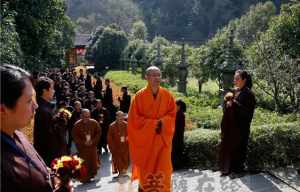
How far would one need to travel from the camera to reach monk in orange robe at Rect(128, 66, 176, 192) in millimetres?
7109

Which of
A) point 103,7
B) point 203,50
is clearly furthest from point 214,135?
point 103,7

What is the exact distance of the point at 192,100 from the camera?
2084 centimetres

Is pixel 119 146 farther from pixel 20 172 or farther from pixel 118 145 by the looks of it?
pixel 20 172

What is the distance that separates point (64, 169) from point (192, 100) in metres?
17.0

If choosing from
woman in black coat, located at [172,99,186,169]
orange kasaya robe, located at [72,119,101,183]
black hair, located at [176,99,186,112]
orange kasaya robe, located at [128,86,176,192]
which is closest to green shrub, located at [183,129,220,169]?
woman in black coat, located at [172,99,186,169]

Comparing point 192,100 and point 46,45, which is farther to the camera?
point 46,45

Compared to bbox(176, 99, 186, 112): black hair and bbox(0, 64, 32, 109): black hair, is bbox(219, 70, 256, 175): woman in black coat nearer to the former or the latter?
bbox(176, 99, 186, 112): black hair

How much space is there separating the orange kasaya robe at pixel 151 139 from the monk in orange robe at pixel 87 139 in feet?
7.99

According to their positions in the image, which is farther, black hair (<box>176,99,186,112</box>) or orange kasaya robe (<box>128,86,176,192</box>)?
black hair (<box>176,99,186,112</box>)

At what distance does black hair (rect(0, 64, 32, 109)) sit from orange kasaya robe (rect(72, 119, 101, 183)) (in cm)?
712

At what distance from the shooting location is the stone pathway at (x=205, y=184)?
775cm

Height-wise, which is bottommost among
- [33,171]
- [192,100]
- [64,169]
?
[192,100]

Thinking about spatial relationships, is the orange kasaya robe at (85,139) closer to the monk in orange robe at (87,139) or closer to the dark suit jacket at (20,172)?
the monk in orange robe at (87,139)

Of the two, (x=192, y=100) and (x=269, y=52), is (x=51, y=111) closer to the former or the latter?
(x=269, y=52)
